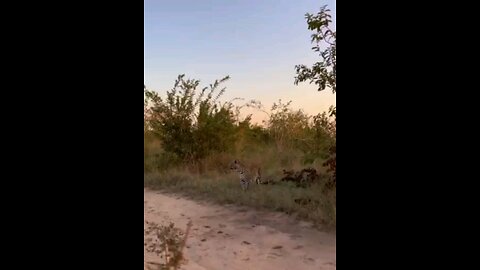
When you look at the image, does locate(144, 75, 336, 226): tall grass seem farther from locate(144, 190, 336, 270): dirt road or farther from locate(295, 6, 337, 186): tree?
locate(295, 6, 337, 186): tree

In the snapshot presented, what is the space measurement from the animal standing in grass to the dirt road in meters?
0.22

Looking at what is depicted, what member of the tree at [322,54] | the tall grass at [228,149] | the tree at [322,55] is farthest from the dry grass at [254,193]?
the tree at [322,55]

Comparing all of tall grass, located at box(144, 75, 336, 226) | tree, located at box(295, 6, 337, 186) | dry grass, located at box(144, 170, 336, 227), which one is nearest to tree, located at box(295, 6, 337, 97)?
tree, located at box(295, 6, 337, 186)

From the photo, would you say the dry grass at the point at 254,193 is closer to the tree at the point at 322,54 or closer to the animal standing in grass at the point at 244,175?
the animal standing in grass at the point at 244,175

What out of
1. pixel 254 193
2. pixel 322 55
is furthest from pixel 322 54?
pixel 254 193

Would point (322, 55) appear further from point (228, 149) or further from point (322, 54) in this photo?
point (228, 149)

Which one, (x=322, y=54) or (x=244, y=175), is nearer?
(x=322, y=54)

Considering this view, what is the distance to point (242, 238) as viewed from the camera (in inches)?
90.9

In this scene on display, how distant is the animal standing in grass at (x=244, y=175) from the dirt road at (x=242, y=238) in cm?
22

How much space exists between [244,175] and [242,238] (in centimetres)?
68

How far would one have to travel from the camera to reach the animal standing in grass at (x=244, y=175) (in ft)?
9.34

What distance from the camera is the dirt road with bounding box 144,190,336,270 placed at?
2031 millimetres
